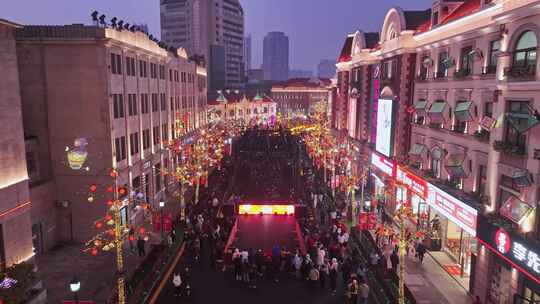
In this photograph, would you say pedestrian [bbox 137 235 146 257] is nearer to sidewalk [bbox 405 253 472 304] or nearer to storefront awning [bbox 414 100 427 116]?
sidewalk [bbox 405 253 472 304]

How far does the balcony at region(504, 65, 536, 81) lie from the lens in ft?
56.5

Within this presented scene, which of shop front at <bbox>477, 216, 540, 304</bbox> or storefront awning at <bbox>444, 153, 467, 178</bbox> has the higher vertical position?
storefront awning at <bbox>444, 153, 467, 178</bbox>

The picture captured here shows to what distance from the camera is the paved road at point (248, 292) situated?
803 inches

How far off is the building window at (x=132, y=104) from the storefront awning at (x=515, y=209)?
2682 centimetres

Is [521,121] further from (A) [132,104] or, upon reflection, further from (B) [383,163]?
(A) [132,104]

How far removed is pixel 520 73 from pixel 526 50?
1061mm

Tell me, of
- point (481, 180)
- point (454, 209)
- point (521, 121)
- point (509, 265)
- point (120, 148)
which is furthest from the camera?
point (120, 148)

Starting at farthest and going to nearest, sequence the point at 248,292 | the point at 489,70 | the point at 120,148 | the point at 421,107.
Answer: the point at 120,148 < the point at 421,107 < the point at 489,70 < the point at 248,292

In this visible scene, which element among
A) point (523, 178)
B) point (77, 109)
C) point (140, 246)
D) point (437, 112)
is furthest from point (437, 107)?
point (77, 109)

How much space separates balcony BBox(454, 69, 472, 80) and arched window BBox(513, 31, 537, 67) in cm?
541

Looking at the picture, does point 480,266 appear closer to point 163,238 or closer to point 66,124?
point 163,238

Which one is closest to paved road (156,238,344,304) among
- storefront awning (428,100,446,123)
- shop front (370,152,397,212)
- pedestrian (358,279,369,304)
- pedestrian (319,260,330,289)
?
pedestrian (319,260,330,289)

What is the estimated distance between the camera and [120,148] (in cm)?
3080

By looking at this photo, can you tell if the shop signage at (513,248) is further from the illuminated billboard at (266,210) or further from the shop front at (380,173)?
the illuminated billboard at (266,210)
